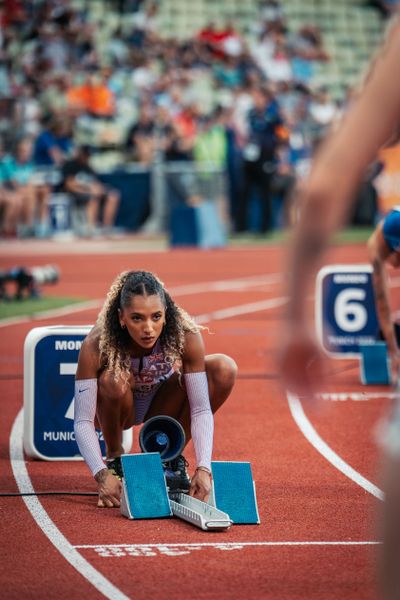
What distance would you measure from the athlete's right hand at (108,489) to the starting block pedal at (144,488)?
0.33 ft

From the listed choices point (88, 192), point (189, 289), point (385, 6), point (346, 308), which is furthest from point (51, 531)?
point (385, 6)

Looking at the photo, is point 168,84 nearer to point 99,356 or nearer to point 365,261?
point 365,261

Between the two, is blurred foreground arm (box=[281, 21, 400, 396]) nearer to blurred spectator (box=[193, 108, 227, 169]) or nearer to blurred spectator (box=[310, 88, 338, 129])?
blurred spectator (box=[193, 108, 227, 169])

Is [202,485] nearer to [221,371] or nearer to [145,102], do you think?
[221,371]

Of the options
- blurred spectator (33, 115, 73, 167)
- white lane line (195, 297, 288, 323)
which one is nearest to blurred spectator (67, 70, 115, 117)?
blurred spectator (33, 115, 73, 167)

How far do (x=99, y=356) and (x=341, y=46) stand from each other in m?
28.6

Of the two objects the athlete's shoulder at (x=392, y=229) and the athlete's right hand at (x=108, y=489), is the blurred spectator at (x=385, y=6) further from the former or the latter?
the athlete's right hand at (x=108, y=489)

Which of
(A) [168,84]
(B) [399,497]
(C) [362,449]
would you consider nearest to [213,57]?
(A) [168,84]

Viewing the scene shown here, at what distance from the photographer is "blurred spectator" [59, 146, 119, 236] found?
81.1 ft

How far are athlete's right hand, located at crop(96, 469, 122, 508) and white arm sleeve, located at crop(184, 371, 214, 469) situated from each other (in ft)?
1.23

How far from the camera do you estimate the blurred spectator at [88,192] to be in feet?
81.1

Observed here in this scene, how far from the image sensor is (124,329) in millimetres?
5621

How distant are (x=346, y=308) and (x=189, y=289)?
20.7 feet

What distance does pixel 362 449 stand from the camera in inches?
278
